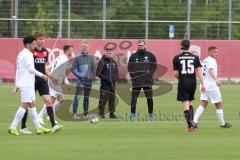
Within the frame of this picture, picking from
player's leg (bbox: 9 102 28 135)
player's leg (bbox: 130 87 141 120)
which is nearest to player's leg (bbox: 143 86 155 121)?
player's leg (bbox: 130 87 141 120)

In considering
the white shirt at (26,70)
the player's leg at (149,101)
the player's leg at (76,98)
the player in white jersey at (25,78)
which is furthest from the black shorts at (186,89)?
the player's leg at (76,98)

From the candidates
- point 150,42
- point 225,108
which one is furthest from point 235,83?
point 225,108

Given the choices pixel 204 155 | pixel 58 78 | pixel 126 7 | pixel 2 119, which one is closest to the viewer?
pixel 204 155

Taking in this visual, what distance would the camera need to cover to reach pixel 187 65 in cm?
1770

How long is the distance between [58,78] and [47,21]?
22404 mm

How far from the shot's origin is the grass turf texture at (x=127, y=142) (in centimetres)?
1313

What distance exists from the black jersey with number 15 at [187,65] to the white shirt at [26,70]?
10.3 feet

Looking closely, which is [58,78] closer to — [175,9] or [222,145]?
[222,145]

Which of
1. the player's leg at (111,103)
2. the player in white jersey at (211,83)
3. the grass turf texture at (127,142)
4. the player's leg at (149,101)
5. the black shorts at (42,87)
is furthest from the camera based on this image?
the player's leg at (111,103)

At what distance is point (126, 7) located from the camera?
45344 mm

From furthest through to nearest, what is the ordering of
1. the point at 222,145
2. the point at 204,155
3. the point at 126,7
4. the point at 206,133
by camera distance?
the point at 126,7
the point at 206,133
the point at 222,145
the point at 204,155

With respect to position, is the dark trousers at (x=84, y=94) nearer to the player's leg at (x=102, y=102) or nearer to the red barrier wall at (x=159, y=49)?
the player's leg at (x=102, y=102)

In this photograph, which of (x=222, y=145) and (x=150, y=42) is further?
(x=150, y=42)

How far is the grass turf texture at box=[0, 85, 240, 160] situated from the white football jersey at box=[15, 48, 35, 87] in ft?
3.62
